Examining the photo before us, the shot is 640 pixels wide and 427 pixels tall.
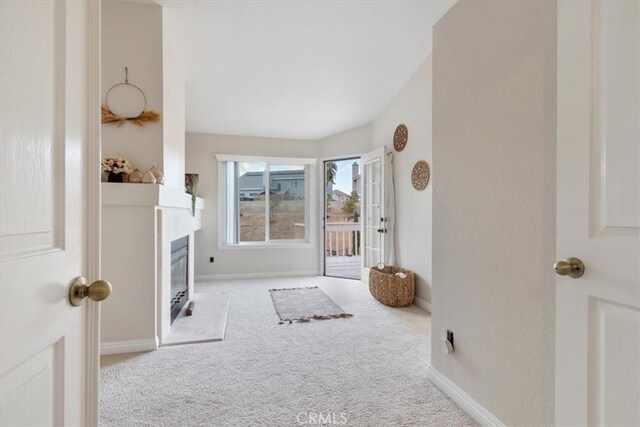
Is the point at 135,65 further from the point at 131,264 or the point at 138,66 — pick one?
the point at 131,264

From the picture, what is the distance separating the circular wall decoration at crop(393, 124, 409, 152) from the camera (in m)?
3.84

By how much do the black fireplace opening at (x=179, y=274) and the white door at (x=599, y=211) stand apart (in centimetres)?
293

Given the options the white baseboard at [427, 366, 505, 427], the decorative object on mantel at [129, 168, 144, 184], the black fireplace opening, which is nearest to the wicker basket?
the white baseboard at [427, 366, 505, 427]

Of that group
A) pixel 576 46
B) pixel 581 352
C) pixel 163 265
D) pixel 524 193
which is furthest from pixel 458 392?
pixel 163 265

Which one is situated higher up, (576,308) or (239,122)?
(239,122)

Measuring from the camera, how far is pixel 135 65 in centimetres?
250

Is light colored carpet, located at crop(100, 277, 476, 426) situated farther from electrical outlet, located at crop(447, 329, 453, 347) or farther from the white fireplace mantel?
electrical outlet, located at crop(447, 329, 453, 347)

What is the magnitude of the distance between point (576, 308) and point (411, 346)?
5.77ft

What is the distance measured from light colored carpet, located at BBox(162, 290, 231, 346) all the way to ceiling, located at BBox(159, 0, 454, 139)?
2.45m

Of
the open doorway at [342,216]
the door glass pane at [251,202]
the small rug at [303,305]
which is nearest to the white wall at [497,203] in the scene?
the small rug at [303,305]

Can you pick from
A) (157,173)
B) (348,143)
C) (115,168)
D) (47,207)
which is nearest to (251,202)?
(348,143)

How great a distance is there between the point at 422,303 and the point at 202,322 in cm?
232

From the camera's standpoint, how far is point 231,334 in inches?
108

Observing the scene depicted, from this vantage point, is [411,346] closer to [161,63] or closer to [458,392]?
[458,392]
